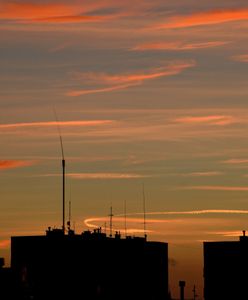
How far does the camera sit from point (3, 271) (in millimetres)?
149500

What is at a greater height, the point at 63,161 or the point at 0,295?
the point at 63,161

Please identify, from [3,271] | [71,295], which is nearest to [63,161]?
[3,271]

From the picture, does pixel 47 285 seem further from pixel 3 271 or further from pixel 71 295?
pixel 3 271

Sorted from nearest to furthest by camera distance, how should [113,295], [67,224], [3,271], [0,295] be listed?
[0,295]
[3,271]
[67,224]
[113,295]

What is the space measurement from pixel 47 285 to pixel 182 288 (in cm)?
1786

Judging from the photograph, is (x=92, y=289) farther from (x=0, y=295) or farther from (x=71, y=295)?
(x=0, y=295)

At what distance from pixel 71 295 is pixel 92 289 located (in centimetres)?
837

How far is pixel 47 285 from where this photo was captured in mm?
186250

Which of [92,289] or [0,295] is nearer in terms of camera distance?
[0,295]

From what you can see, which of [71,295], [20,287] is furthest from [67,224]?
[20,287]

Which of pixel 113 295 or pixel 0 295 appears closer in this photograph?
pixel 0 295

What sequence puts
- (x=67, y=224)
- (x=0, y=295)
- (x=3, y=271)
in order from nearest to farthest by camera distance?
(x=0, y=295) → (x=3, y=271) → (x=67, y=224)

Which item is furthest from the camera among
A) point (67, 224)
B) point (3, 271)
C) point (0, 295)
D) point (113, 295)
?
point (113, 295)

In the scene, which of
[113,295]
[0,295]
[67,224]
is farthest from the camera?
[113,295]
